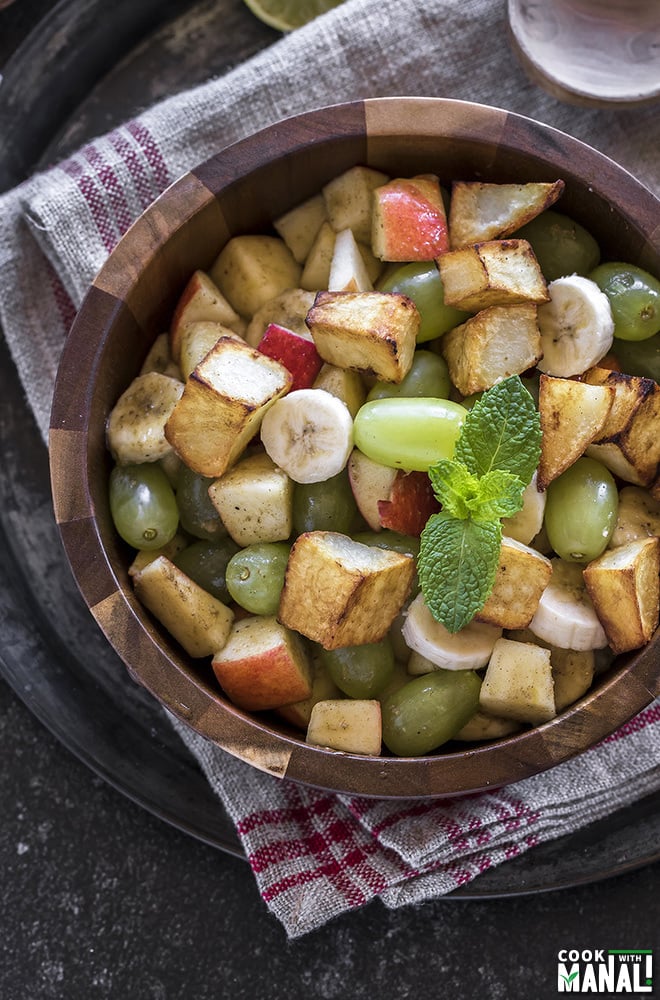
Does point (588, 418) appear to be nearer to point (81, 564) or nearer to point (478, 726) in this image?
point (478, 726)

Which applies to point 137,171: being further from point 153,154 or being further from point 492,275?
point 492,275

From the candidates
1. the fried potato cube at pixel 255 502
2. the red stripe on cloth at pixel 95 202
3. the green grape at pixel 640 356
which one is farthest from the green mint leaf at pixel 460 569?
the red stripe on cloth at pixel 95 202

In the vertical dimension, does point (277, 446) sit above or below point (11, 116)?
below

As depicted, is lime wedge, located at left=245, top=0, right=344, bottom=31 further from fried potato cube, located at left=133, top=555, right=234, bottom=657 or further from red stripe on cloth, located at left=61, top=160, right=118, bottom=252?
fried potato cube, located at left=133, top=555, right=234, bottom=657

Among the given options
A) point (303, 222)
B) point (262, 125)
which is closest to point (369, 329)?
point (303, 222)

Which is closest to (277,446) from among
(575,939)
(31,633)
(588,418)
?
(588,418)

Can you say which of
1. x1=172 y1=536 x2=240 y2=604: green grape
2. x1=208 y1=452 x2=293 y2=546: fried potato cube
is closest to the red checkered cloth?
x1=172 y1=536 x2=240 y2=604: green grape
